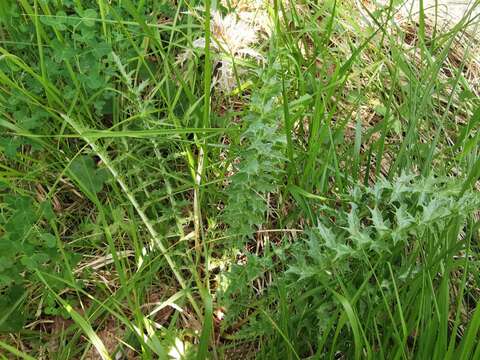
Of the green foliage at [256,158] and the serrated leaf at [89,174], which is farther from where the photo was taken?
the serrated leaf at [89,174]

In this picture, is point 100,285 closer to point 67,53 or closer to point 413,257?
point 67,53

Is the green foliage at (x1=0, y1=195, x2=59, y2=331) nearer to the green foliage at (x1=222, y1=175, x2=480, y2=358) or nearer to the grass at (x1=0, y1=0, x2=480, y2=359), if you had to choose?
the grass at (x1=0, y1=0, x2=480, y2=359)

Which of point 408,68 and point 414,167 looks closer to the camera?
point 414,167

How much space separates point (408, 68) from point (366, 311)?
1054 mm

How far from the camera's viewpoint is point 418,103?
228 centimetres

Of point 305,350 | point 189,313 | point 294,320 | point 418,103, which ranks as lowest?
point 189,313

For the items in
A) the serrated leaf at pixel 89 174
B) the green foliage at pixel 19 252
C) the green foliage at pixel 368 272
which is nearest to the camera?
the green foliage at pixel 368 272

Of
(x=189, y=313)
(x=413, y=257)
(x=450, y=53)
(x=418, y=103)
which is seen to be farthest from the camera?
(x=450, y=53)

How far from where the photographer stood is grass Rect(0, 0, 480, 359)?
5.47 feet

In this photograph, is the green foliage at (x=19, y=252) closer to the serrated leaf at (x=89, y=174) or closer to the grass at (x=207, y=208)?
the grass at (x=207, y=208)

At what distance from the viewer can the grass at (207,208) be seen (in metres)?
1.67

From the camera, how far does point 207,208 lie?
207 centimetres

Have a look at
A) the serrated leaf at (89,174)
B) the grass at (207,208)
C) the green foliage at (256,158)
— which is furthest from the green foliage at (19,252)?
the green foliage at (256,158)

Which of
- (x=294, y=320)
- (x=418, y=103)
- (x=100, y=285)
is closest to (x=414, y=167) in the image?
(x=418, y=103)
